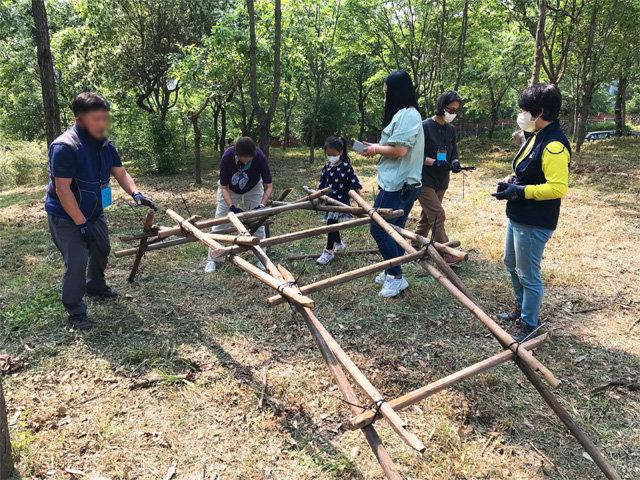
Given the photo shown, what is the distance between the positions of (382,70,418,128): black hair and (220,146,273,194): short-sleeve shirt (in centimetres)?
168

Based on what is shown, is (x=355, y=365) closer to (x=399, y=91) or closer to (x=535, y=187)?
(x=535, y=187)

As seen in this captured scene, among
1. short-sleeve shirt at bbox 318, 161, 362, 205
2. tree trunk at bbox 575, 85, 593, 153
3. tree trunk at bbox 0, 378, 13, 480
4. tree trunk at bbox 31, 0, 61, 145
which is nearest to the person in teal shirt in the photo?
short-sleeve shirt at bbox 318, 161, 362, 205

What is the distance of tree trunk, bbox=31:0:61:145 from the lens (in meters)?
5.70

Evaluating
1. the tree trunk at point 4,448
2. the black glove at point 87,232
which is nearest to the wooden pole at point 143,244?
the black glove at point 87,232

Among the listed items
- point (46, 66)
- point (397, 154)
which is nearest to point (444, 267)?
point (397, 154)

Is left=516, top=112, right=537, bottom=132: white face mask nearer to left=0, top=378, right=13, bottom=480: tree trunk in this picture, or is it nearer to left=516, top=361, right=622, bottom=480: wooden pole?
left=516, top=361, right=622, bottom=480: wooden pole

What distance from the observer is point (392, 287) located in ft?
14.2

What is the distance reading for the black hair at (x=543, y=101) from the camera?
116 inches

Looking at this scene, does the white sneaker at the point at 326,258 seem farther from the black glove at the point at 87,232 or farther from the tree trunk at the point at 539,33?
the tree trunk at the point at 539,33

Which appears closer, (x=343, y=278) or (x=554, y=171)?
(x=343, y=278)

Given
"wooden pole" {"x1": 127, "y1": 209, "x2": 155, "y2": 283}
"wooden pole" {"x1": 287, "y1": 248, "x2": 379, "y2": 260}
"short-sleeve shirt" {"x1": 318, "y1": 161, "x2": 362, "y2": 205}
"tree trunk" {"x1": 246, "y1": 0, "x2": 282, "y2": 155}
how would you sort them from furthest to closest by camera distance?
"tree trunk" {"x1": 246, "y1": 0, "x2": 282, "y2": 155}, "wooden pole" {"x1": 287, "y1": 248, "x2": 379, "y2": 260}, "short-sleeve shirt" {"x1": 318, "y1": 161, "x2": 362, "y2": 205}, "wooden pole" {"x1": 127, "y1": 209, "x2": 155, "y2": 283}

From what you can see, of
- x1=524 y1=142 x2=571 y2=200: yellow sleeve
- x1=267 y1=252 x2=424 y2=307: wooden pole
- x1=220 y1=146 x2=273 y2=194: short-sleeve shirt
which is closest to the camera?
x1=267 y1=252 x2=424 y2=307: wooden pole

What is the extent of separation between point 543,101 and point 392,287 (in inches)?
87.7

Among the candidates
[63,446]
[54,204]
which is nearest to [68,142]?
[54,204]
